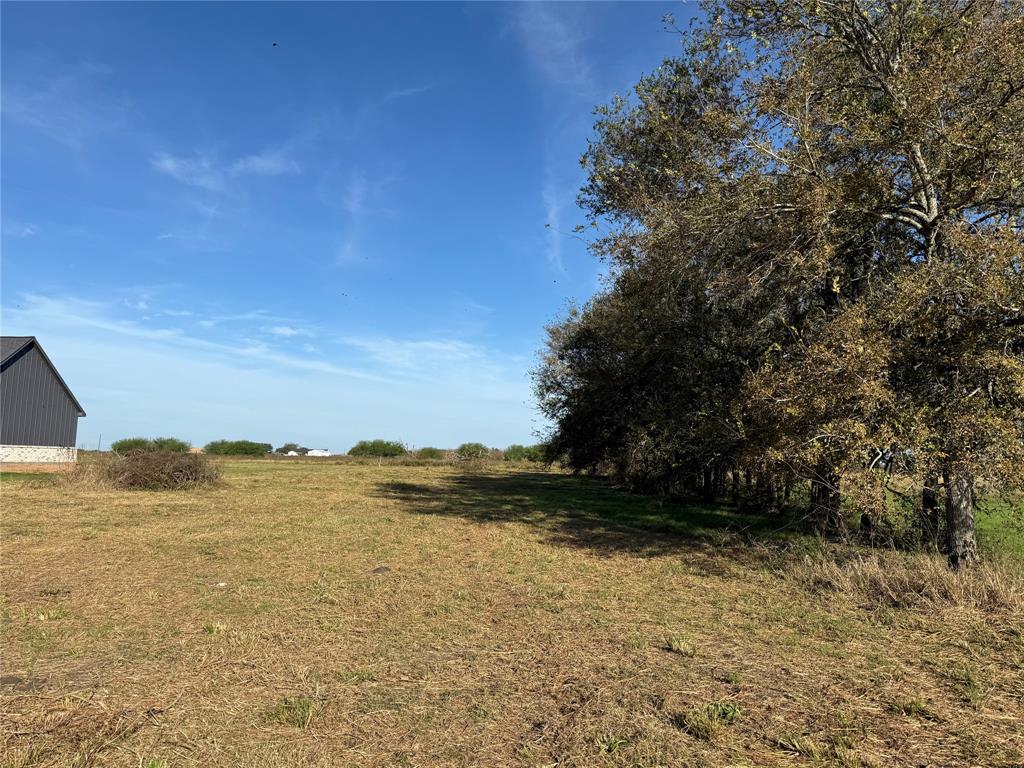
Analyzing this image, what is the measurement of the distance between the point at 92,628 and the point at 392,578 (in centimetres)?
405

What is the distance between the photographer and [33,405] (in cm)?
3766

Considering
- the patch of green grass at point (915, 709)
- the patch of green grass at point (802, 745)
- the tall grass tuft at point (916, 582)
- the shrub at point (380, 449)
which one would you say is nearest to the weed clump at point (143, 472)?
the tall grass tuft at point (916, 582)

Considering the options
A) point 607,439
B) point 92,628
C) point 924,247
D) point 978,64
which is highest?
point 978,64

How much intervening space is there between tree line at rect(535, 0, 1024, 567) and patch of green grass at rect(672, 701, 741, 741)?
187 inches

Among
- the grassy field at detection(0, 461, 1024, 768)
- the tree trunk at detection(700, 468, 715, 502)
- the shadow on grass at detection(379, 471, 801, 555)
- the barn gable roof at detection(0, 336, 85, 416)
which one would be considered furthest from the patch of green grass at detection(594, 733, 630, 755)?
the barn gable roof at detection(0, 336, 85, 416)

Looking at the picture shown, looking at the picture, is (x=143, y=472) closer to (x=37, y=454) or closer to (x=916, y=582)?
(x=37, y=454)

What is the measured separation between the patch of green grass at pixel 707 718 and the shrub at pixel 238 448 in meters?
73.1

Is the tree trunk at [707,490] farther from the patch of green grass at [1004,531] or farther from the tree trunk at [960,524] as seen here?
the tree trunk at [960,524]

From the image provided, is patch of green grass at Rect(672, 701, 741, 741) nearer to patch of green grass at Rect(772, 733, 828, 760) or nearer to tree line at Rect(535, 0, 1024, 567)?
patch of green grass at Rect(772, 733, 828, 760)

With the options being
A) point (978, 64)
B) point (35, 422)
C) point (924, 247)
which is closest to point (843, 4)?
point (978, 64)

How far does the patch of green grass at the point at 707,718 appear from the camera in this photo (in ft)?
14.4

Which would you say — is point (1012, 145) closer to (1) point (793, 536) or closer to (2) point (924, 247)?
(2) point (924, 247)

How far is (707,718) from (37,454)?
44.4 m

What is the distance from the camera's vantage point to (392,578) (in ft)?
32.7
